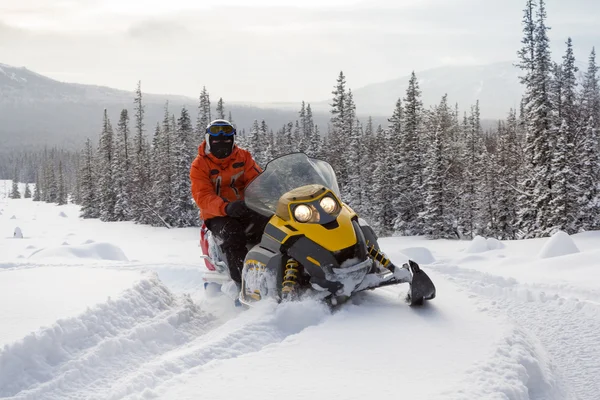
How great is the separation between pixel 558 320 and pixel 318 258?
106 inches

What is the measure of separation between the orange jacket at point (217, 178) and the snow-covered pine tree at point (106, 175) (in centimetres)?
5115

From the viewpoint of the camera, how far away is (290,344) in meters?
3.88

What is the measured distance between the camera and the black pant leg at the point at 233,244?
6.14 meters

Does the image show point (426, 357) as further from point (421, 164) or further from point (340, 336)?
point (421, 164)

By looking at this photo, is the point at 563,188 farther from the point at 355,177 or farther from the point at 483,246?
the point at 355,177

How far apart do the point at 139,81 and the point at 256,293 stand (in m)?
66.2

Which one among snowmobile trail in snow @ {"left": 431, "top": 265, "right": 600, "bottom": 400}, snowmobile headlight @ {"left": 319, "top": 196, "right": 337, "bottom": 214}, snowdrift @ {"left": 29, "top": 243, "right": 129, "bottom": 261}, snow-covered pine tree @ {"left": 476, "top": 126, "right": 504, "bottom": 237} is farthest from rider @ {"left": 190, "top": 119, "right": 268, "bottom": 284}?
snow-covered pine tree @ {"left": 476, "top": 126, "right": 504, "bottom": 237}

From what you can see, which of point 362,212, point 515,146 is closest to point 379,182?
point 362,212

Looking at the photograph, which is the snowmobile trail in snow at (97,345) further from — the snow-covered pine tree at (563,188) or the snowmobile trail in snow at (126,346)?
the snow-covered pine tree at (563,188)

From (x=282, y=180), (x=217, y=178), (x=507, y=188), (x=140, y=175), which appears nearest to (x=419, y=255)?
(x=217, y=178)

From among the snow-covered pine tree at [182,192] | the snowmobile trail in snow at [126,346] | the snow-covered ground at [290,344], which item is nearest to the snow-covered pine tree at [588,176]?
the snow-covered ground at [290,344]

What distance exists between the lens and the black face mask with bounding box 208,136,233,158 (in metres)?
6.64

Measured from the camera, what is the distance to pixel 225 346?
13.1ft

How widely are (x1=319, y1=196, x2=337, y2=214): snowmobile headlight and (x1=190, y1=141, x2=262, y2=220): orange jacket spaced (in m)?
1.60
